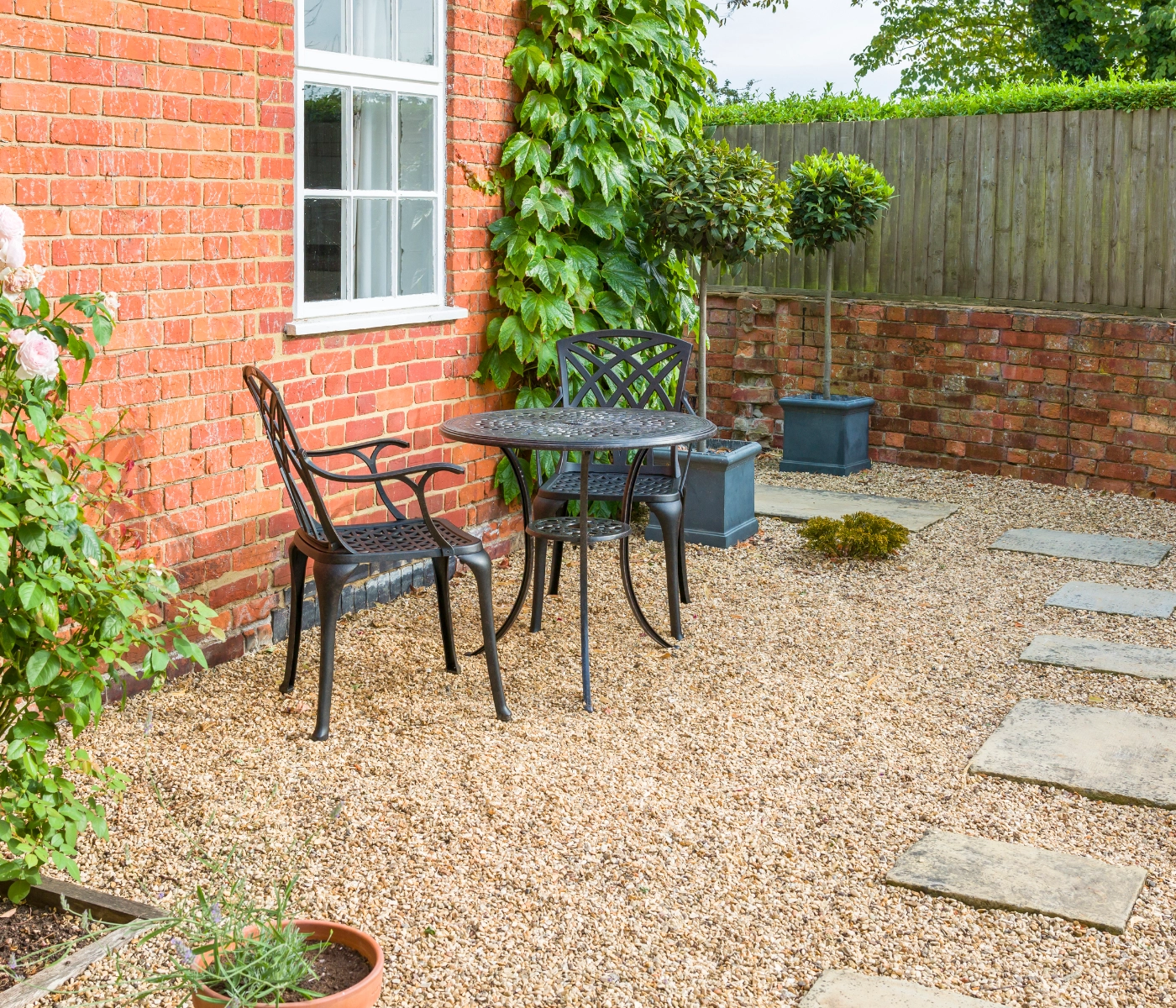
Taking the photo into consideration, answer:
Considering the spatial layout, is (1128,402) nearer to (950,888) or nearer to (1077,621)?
(1077,621)

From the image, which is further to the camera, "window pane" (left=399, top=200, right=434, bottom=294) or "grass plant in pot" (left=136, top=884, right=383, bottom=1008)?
"window pane" (left=399, top=200, right=434, bottom=294)

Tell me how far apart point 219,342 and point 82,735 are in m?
1.35

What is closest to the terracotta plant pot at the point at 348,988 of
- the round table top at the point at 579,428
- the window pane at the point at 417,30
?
the round table top at the point at 579,428

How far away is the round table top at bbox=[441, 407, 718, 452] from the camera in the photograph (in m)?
4.08

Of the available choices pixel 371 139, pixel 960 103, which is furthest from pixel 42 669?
pixel 960 103

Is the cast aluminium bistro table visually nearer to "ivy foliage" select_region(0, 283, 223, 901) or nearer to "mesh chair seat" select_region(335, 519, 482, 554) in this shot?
"mesh chair seat" select_region(335, 519, 482, 554)

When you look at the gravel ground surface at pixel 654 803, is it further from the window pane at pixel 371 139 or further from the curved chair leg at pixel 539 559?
the window pane at pixel 371 139

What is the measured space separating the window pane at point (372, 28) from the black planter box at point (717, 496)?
221 centimetres

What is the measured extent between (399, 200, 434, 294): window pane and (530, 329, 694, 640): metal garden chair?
64 centimetres

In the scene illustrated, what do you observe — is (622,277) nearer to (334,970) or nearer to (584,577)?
(584,577)

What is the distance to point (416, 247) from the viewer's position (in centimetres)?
534

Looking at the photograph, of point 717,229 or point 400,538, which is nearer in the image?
point 400,538

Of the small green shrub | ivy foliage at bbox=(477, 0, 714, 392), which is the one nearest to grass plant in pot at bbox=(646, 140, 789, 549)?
ivy foliage at bbox=(477, 0, 714, 392)

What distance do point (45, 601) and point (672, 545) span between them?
272 cm
